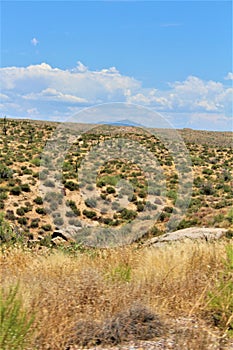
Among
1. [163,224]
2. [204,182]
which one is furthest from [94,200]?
[204,182]

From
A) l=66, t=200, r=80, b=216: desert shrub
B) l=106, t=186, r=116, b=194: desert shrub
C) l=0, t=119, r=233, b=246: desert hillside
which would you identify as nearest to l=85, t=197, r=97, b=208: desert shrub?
l=0, t=119, r=233, b=246: desert hillside

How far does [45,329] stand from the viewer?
4477 mm

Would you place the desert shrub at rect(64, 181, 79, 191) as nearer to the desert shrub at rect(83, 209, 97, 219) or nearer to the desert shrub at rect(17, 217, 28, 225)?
the desert shrub at rect(83, 209, 97, 219)

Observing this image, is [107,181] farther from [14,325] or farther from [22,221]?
[14,325]

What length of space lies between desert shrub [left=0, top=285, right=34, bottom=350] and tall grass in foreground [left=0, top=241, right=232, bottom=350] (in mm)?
116

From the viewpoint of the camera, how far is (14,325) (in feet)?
14.0

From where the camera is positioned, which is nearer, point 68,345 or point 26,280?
point 68,345

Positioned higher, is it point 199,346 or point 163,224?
point 199,346

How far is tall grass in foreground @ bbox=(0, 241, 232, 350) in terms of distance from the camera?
474 cm

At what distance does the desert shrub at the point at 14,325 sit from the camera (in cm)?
409

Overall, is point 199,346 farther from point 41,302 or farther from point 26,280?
point 26,280

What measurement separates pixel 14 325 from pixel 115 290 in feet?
5.06

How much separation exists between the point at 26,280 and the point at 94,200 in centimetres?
2327

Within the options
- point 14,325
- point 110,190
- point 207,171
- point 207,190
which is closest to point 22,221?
point 110,190
